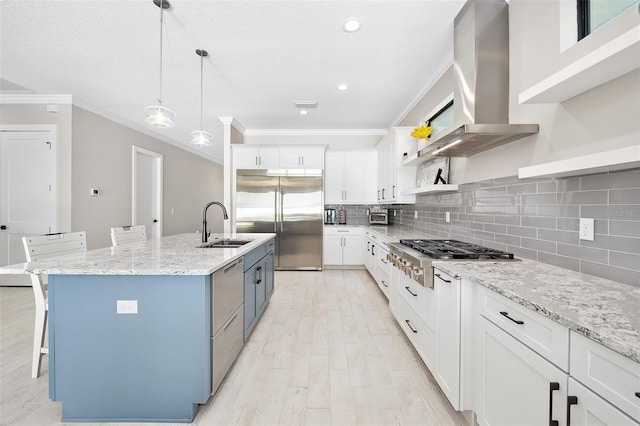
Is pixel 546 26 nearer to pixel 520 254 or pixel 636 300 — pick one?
pixel 520 254

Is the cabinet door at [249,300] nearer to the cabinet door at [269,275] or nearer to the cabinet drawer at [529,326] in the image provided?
the cabinet door at [269,275]

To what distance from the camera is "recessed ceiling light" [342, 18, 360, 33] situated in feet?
7.43

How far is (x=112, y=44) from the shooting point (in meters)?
2.65

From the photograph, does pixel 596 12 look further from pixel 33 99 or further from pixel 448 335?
pixel 33 99

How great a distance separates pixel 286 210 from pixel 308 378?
10.6ft

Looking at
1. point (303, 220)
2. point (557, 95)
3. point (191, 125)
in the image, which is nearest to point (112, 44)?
point (191, 125)

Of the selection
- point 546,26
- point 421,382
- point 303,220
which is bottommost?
point 421,382

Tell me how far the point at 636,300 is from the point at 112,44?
4189 mm

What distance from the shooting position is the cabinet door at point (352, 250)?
16.5ft

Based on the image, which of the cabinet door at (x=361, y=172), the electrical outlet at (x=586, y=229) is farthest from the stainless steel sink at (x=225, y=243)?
the cabinet door at (x=361, y=172)

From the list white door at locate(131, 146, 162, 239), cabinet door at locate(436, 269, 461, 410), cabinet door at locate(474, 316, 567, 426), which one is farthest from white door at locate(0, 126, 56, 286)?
cabinet door at locate(474, 316, 567, 426)

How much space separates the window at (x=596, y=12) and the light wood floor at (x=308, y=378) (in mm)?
2253

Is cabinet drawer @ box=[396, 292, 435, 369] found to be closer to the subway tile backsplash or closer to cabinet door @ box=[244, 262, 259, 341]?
the subway tile backsplash

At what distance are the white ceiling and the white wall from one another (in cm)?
44
